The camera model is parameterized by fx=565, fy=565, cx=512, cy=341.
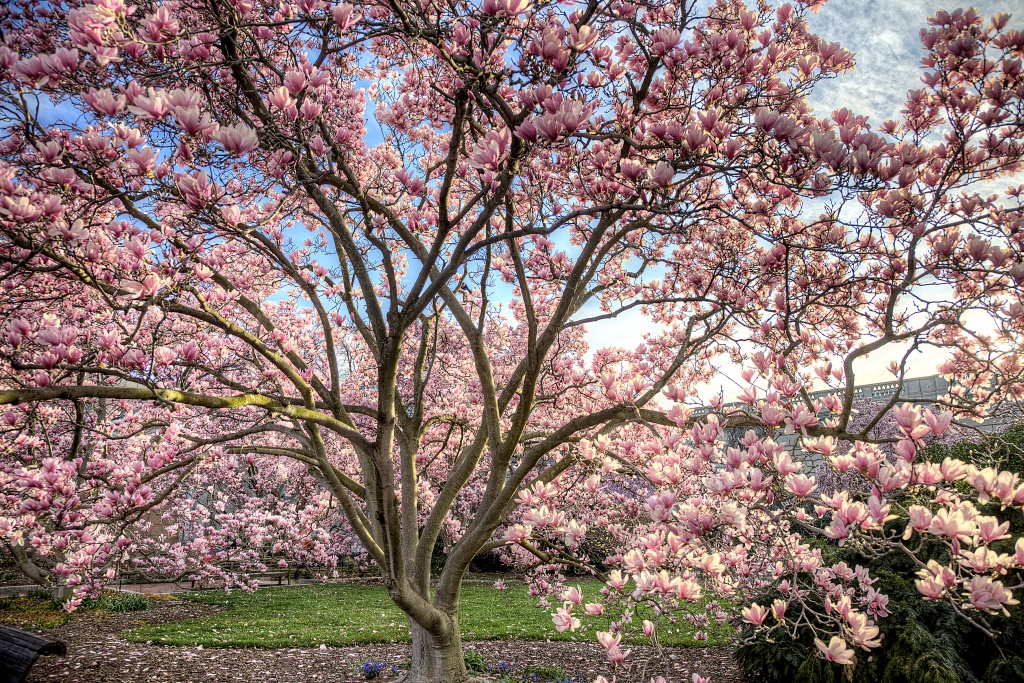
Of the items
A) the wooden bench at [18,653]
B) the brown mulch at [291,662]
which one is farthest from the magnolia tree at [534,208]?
the brown mulch at [291,662]

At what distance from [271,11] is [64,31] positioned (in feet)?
4.60

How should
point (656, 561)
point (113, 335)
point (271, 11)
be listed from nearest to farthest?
point (656, 561)
point (113, 335)
point (271, 11)

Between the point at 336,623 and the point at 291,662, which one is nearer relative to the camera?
the point at 291,662

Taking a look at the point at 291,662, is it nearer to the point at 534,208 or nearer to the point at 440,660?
the point at 440,660

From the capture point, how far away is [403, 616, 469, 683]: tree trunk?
18.3ft

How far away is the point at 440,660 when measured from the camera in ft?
18.4

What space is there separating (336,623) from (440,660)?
17.3ft

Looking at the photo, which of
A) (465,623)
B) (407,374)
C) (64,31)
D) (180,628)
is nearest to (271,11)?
(64,31)

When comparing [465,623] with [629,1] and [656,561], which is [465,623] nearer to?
[656,561]

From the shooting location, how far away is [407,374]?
1620cm

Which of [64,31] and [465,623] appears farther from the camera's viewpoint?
[465,623]

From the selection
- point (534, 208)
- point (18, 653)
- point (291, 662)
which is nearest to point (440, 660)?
point (291, 662)

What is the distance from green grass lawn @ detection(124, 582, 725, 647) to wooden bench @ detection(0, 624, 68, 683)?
475cm

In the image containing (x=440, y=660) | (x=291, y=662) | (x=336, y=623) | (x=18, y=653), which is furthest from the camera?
(x=336, y=623)
